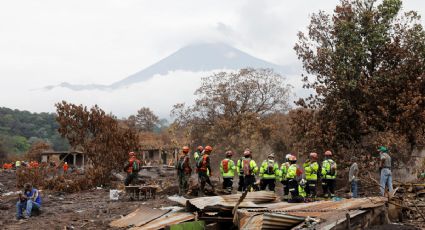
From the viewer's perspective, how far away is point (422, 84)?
20.7 meters

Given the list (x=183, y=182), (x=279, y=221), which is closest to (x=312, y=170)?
(x=183, y=182)

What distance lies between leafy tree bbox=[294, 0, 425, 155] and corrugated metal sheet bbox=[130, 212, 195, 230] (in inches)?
468

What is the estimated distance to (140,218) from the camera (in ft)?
37.8

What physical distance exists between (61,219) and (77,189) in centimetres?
912

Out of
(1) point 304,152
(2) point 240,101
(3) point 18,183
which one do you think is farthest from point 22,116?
(1) point 304,152

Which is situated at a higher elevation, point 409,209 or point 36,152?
point 36,152

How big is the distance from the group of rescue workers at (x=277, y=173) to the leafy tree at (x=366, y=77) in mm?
5827

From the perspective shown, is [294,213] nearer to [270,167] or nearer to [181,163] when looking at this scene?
[270,167]

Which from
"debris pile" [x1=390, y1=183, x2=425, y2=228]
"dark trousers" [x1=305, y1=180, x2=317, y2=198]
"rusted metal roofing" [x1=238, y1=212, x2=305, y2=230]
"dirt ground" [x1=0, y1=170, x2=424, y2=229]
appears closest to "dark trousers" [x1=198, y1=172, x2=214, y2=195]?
"dirt ground" [x1=0, y1=170, x2=424, y2=229]

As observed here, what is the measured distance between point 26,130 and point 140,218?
84157mm

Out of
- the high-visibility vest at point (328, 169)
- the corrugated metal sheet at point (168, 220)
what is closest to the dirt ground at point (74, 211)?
the corrugated metal sheet at point (168, 220)

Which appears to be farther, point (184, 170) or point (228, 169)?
point (184, 170)

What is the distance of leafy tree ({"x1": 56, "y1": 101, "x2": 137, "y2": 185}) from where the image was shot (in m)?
24.0

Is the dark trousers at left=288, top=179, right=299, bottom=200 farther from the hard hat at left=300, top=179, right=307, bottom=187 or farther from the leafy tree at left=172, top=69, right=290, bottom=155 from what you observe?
the leafy tree at left=172, top=69, right=290, bottom=155
